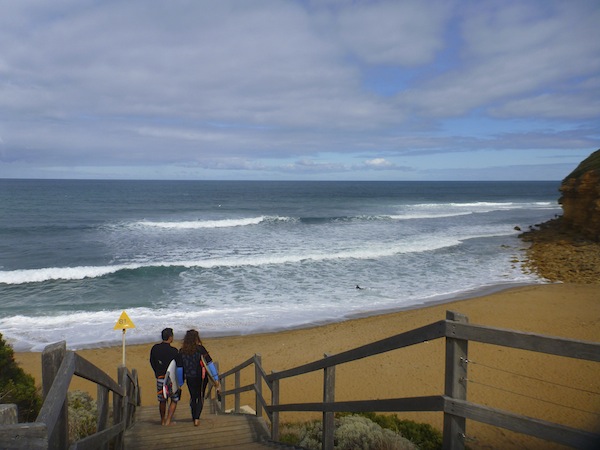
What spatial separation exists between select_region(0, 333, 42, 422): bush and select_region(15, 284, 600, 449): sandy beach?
8.14ft

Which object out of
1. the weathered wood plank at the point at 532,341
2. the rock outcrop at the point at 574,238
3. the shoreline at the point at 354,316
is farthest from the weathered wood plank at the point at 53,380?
the rock outcrop at the point at 574,238

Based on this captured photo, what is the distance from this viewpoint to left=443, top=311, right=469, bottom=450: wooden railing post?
2652mm

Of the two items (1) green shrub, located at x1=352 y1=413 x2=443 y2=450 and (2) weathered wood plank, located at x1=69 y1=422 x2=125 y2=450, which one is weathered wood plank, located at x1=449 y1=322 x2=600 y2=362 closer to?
(2) weathered wood plank, located at x1=69 y1=422 x2=125 y2=450

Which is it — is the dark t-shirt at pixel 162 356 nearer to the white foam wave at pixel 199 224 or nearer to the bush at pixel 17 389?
the bush at pixel 17 389

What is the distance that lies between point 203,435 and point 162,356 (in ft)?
4.89

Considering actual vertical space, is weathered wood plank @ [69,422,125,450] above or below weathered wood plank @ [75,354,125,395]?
below

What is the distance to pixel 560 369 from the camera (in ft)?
37.2

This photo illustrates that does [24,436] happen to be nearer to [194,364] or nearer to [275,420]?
[275,420]

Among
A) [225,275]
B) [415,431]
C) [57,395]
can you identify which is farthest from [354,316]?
[57,395]

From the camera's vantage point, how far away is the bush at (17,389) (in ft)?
21.9

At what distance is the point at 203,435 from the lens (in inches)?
234

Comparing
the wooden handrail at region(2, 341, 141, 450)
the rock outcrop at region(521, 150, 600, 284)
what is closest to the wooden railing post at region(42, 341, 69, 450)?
the wooden handrail at region(2, 341, 141, 450)

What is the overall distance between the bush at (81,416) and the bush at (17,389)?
510mm

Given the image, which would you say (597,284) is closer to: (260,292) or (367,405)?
(260,292)
